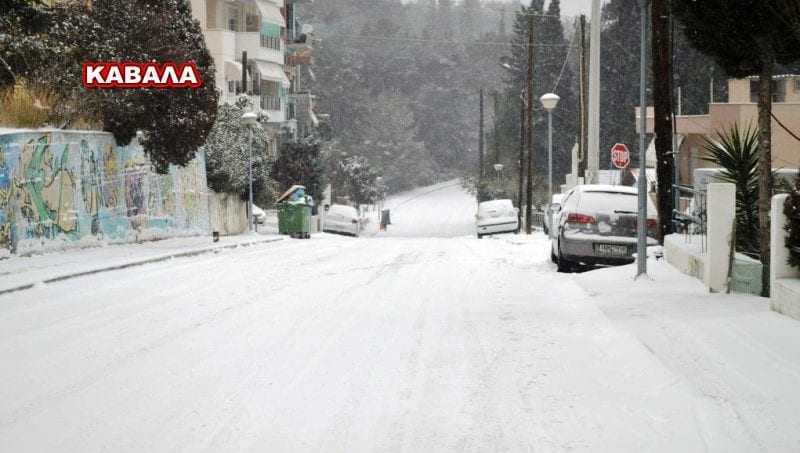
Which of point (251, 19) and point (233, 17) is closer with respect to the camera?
point (233, 17)

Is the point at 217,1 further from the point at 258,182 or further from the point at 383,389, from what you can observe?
the point at 383,389

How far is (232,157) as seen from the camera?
4162 centimetres

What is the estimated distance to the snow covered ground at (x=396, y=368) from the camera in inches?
265

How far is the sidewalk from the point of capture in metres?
17.0

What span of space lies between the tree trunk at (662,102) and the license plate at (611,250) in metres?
1.33

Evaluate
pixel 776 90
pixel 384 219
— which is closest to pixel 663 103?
pixel 776 90

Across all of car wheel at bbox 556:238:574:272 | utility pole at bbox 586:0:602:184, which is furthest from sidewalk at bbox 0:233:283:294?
utility pole at bbox 586:0:602:184

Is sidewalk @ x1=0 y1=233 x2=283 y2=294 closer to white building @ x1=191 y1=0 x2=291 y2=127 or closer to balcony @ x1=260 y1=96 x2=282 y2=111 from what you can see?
white building @ x1=191 y1=0 x2=291 y2=127

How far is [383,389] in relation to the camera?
8.11 m

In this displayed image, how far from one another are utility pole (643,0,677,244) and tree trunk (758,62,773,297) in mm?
5681

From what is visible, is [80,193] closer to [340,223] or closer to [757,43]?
[757,43]

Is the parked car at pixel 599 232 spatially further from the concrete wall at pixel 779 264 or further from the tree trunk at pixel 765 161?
the concrete wall at pixel 779 264

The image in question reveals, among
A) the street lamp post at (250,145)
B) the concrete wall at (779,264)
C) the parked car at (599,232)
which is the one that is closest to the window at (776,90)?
the street lamp post at (250,145)

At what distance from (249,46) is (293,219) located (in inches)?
842
